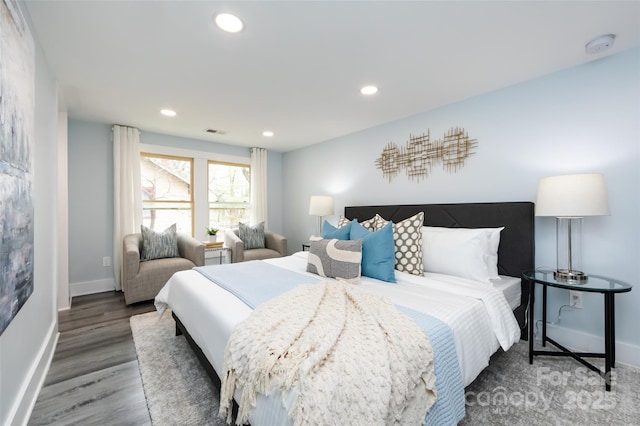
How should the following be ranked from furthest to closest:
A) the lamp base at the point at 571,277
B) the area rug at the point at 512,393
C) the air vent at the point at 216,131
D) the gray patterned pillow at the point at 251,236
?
the gray patterned pillow at the point at 251,236 → the air vent at the point at 216,131 → the lamp base at the point at 571,277 → the area rug at the point at 512,393

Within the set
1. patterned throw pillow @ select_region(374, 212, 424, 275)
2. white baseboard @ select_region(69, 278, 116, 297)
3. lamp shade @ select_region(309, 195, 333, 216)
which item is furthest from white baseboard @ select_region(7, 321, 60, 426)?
→ lamp shade @ select_region(309, 195, 333, 216)

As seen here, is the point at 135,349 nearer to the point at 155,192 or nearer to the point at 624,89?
the point at 155,192

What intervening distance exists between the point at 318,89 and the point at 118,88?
1.90 m

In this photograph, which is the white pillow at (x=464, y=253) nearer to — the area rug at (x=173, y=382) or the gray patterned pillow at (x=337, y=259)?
the gray patterned pillow at (x=337, y=259)

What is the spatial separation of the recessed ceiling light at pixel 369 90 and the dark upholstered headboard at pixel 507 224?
52.5 inches

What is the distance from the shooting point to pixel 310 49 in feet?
6.52

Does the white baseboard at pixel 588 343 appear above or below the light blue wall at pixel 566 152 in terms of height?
below

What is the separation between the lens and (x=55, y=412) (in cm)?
156

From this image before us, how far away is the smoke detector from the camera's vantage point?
1824 mm

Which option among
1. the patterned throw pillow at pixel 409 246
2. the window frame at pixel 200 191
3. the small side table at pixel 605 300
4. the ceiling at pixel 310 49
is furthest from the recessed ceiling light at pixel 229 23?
the window frame at pixel 200 191

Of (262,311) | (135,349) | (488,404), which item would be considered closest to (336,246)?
(262,311)

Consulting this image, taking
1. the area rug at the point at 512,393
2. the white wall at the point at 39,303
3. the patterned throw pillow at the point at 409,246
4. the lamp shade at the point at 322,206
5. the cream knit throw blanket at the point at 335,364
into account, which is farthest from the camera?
the lamp shade at the point at 322,206

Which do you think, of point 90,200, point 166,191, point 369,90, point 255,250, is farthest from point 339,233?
point 90,200

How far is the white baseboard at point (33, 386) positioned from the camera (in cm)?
140
